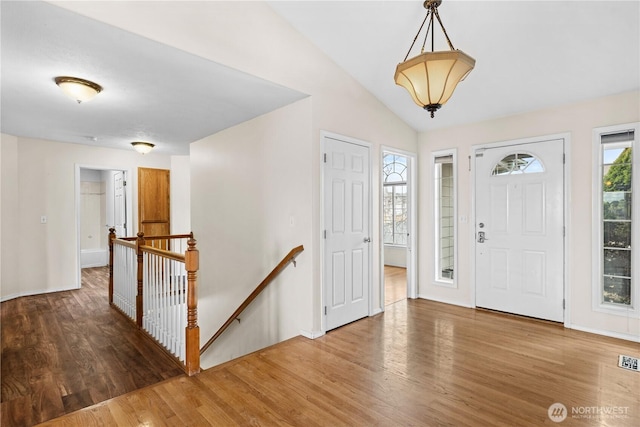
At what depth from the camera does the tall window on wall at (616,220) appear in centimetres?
329

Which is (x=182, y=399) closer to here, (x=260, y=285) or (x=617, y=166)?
(x=260, y=285)

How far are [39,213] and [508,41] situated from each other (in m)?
7.07

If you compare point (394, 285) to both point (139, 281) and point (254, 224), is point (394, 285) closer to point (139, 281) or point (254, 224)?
point (254, 224)

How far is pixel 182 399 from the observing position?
2.25 m

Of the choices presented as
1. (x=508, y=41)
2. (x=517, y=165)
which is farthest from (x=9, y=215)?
(x=517, y=165)

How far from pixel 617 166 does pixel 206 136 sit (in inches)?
213

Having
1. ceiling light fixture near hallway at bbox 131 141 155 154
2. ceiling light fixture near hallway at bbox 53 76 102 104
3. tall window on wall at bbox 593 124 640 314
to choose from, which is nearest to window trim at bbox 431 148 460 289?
tall window on wall at bbox 593 124 640 314

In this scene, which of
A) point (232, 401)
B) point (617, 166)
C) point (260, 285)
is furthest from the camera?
point (260, 285)

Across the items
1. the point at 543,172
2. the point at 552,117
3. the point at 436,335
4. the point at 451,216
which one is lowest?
the point at 436,335

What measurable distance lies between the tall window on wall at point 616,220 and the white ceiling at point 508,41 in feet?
1.84

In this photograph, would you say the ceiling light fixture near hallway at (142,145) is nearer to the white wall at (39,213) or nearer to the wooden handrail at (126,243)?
the white wall at (39,213)

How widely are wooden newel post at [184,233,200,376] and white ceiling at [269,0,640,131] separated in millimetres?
2361

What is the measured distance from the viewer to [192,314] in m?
2.78

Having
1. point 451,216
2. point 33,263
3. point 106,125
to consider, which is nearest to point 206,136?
point 106,125
